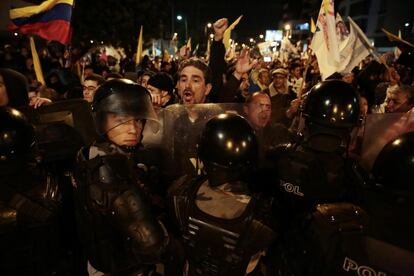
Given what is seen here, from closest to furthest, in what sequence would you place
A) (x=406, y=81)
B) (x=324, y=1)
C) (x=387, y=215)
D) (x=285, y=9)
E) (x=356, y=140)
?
1. (x=387, y=215)
2. (x=356, y=140)
3. (x=324, y=1)
4. (x=406, y=81)
5. (x=285, y=9)

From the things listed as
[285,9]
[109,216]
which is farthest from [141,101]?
[285,9]

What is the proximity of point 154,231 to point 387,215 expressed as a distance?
1.25 meters

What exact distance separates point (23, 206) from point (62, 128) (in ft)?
4.46

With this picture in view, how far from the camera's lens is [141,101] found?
2.31m

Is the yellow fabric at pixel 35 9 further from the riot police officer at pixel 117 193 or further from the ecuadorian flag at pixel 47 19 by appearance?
the riot police officer at pixel 117 193

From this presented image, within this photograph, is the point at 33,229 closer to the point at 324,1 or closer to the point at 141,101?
the point at 141,101

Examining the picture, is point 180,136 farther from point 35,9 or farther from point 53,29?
point 35,9

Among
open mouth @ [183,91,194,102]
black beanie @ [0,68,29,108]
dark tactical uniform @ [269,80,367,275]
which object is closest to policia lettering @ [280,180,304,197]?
dark tactical uniform @ [269,80,367,275]

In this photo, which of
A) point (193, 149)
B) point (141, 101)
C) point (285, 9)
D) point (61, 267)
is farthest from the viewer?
point (285, 9)

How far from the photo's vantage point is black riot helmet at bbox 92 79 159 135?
2.22 meters

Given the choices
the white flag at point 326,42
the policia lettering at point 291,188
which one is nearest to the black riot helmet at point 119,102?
the policia lettering at point 291,188

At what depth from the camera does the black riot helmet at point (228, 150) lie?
80.6 inches

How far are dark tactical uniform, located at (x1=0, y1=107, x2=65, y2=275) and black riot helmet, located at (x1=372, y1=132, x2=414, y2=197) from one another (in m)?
2.15

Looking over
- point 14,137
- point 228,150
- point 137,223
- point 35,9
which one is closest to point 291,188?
point 228,150
